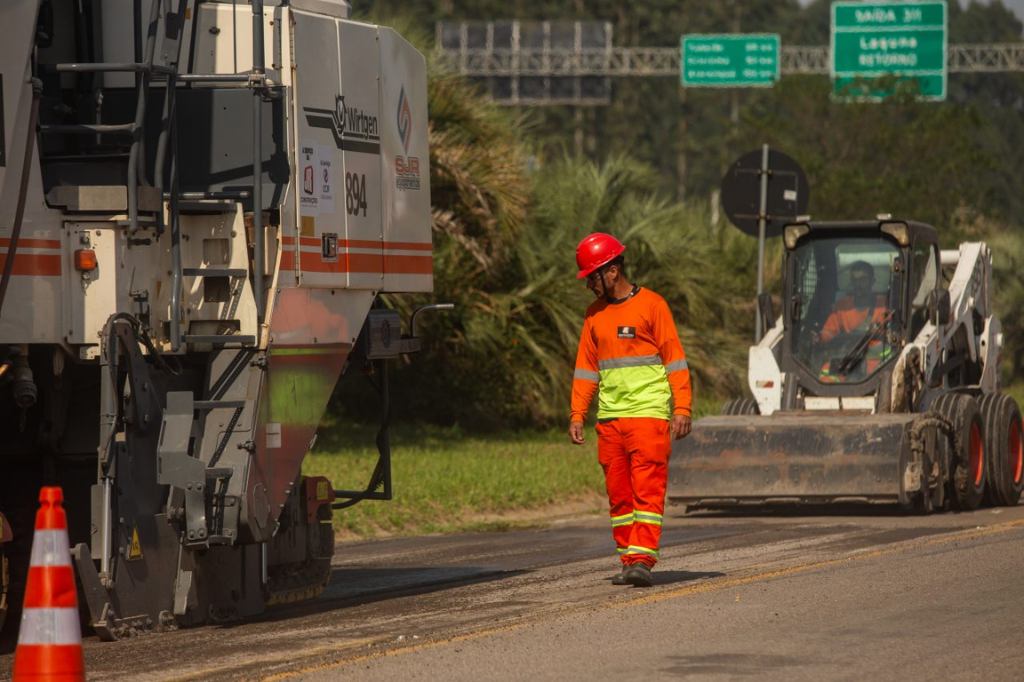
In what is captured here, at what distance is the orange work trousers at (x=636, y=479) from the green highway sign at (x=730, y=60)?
36.4 metres

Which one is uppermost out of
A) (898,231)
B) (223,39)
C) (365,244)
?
(223,39)

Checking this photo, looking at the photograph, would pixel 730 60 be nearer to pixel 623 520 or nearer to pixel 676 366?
pixel 676 366

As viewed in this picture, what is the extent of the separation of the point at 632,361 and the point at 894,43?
3402 cm

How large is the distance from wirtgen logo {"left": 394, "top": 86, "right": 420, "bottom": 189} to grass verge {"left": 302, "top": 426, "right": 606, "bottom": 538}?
406cm

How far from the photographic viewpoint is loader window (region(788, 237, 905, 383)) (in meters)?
15.2

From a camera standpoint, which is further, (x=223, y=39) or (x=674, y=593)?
(x=674, y=593)

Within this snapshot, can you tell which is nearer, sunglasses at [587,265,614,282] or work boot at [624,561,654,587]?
work boot at [624,561,654,587]

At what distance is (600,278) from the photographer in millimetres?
9781

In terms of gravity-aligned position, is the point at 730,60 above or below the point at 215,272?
above

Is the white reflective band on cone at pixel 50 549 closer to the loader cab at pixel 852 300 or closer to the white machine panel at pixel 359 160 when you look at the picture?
the white machine panel at pixel 359 160

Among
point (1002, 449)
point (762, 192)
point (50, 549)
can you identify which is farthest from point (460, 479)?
point (50, 549)

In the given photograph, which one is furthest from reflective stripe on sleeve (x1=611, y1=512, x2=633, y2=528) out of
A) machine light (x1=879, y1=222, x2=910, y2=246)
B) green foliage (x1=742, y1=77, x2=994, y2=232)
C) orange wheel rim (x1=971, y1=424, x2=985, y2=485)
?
green foliage (x1=742, y1=77, x2=994, y2=232)

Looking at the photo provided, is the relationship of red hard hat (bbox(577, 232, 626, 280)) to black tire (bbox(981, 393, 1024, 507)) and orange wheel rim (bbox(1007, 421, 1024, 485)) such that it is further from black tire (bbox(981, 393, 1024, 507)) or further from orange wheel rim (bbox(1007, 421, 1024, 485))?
orange wheel rim (bbox(1007, 421, 1024, 485))

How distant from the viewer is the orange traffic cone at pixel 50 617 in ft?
20.1
